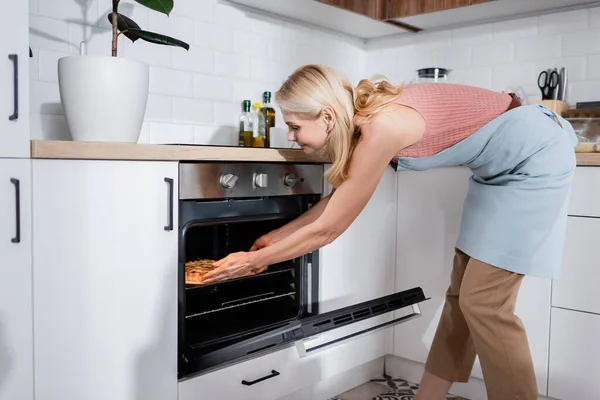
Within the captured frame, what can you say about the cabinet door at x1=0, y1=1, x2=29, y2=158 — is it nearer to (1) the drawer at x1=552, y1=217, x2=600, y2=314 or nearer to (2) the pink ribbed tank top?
(2) the pink ribbed tank top

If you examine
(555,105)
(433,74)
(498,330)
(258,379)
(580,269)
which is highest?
(433,74)

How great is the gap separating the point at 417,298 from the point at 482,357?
0.82 ft

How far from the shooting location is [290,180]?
2020mm

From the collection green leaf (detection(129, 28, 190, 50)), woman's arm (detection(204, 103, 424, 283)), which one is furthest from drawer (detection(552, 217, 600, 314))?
green leaf (detection(129, 28, 190, 50))

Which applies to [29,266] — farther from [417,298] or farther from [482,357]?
[482,357]

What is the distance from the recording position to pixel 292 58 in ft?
9.16

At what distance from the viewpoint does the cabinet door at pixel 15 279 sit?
4.58 feet

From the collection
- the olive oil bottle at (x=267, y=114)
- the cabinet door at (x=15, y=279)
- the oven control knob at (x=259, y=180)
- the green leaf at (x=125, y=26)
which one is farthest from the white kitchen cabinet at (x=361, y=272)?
the cabinet door at (x=15, y=279)

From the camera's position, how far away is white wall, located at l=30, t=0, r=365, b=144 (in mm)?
1990

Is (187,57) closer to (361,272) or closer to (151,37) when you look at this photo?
(151,37)

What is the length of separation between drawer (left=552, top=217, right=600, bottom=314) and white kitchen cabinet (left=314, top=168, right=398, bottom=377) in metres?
0.64

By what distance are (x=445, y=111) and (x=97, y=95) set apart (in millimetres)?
940

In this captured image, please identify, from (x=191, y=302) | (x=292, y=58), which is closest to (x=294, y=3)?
(x=292, y=58)

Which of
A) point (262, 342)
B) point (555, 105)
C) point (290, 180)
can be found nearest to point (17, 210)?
point (262, 342)
